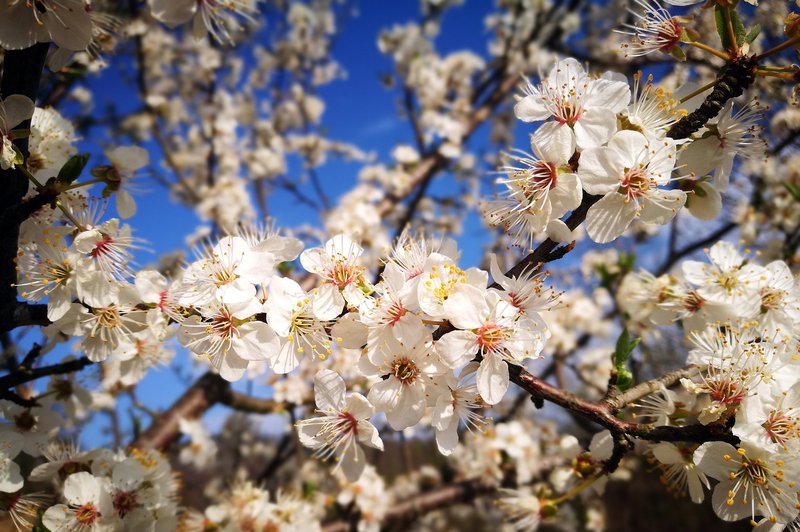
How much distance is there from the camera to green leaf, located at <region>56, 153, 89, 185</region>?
1286 millimetres

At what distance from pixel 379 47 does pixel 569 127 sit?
5.38 meters

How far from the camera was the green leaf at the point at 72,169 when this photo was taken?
1.29 meters

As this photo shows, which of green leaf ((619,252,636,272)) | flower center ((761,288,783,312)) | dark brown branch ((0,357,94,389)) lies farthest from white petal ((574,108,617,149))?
green leaf ((619,252,636,272))

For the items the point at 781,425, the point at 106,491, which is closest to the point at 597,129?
the point at 781,425

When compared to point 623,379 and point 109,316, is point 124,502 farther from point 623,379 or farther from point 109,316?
point 623,379

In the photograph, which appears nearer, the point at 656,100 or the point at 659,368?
the point at 656,100

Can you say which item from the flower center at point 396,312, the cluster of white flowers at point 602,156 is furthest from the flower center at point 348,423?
the cluster of white flowers at point 602,156

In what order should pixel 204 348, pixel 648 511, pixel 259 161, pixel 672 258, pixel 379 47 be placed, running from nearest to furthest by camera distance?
pixel 204 348 → pixel 672 258 → pixel 259 161 → pixel 379 47 → pixel 648 511

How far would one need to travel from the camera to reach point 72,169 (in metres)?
1.29

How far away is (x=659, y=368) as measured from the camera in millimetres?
8766

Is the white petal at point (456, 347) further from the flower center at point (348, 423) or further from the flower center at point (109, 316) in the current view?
the flower center at point (109, 316)

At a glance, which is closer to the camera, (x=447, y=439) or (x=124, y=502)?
(x=447, y=439)

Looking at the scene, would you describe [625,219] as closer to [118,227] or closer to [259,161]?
[118,227]

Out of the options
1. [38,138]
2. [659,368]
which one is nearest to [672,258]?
[38,138]
